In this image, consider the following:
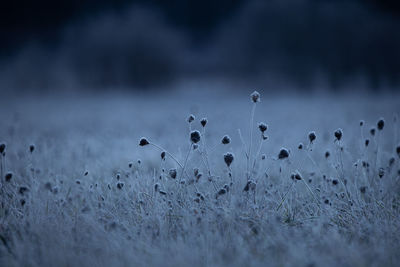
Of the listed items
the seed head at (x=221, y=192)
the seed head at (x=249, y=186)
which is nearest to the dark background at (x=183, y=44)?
the seed head at (x=249, y=186)

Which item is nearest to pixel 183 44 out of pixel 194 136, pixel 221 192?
pixel 194 136

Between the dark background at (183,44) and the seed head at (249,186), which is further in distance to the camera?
the dark background at (183,44)

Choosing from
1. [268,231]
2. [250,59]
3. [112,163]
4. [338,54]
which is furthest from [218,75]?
[268,231]

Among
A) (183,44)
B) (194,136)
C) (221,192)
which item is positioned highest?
(183,44)

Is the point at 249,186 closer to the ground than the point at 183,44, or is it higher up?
closer to the ground

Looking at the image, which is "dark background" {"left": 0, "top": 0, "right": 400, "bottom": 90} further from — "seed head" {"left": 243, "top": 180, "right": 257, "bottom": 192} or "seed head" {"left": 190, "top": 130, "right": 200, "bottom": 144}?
"seed head" {"left": 190, "top": 130, "right": 200, "bottom": 144}

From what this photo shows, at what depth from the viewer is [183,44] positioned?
22734 mm

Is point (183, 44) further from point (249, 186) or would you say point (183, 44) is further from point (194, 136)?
point (249, 186)

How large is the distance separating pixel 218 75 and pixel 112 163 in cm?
1928

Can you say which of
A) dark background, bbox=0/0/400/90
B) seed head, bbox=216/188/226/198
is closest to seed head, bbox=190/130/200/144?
seed head, bbox=216/188/226/198

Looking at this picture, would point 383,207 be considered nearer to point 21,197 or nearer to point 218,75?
point 21,197

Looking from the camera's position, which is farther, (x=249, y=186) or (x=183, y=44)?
(x=183, y=44)

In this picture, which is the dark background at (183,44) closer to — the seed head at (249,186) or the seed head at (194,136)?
the seed head at (249,186)

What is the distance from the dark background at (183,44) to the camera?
51.0 feet
